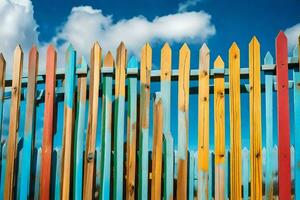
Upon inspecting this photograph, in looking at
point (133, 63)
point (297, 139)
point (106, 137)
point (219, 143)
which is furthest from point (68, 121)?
point (297, 139)

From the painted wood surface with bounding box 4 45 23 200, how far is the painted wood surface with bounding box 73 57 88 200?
0.67 m

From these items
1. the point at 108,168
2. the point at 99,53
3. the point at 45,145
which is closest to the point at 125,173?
the point at 108,168

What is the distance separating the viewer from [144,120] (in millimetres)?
4469

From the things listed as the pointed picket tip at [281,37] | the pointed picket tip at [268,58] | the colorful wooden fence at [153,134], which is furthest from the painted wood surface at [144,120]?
the pointed picket tip at [281,37]

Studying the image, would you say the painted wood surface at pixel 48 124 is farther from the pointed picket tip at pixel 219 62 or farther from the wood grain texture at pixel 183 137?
the pointed picket tip at pixel 219 62

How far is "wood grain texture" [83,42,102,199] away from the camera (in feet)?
14.9

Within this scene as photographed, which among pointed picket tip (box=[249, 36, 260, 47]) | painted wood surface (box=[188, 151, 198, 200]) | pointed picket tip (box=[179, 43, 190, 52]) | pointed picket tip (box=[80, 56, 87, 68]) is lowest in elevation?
painted wood surface (box=[188, 151, 198, 200])

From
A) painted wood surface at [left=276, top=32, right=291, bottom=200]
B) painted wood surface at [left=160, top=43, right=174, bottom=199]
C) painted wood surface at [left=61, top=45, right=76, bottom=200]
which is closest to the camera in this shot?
painted wood surface at [left=276, top=32, right=291, bottom=200]

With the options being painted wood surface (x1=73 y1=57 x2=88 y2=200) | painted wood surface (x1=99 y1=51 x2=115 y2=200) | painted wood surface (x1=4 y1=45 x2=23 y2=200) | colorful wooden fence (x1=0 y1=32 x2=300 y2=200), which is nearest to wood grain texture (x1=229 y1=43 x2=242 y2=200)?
colorful wooden fence (x1=0 y1=32 x2=300 y2=200)

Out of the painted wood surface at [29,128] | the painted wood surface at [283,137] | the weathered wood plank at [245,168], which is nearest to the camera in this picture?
the painted wood surface at [283,137]

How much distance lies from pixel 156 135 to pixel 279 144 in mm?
1119

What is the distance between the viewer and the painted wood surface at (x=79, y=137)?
4547 millimetres

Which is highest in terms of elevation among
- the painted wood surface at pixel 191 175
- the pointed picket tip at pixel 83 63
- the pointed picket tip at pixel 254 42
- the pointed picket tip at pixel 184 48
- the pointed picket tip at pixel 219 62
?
the pointed picket tip at pixel 254 42

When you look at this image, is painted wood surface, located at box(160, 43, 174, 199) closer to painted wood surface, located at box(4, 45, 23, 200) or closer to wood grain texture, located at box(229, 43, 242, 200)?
wood grain texture, located at box(229, 43, 242, 200)
